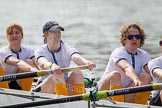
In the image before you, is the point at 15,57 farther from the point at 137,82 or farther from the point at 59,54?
the point at 137,82

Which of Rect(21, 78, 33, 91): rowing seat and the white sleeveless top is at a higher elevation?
the white sleeveless top

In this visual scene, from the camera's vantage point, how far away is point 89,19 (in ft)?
79.3

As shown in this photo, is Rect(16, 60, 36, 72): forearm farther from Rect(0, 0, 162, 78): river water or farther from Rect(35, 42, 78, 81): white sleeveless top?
Rect(0, 0, 162, 78): river water

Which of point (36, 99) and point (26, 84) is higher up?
point (26, 84)

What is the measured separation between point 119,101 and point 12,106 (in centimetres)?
123

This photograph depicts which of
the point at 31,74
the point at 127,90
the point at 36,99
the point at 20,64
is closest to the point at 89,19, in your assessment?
the point at 20,64

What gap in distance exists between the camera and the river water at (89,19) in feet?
57.6

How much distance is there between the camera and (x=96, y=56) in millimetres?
15852

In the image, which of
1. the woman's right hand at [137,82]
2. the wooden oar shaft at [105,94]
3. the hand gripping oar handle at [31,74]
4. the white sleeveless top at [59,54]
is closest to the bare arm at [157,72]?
the woman's right hand at [137,82]

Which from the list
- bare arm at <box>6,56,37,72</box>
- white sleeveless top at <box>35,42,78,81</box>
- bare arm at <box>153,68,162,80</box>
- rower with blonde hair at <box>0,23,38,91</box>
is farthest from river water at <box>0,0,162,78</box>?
bare arm at <box>153,68,162,80</box>

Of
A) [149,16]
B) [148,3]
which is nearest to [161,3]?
[148,3]

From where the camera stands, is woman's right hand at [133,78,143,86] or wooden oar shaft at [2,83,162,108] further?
woman's right hand at [133,78,143,86]

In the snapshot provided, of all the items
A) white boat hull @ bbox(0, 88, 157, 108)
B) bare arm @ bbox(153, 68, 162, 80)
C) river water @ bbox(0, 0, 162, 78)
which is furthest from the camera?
river water @ bbox(0, 0, 162, 78)

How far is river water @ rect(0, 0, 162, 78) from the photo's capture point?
691 inches
